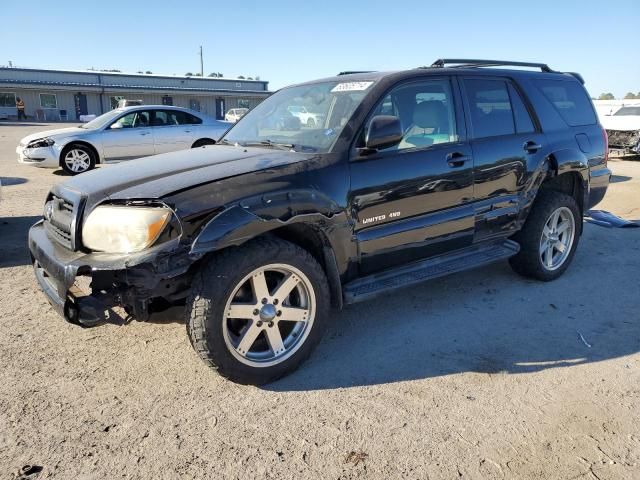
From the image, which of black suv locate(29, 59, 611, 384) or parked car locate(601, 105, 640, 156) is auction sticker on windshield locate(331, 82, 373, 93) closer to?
black suv locate(29, 59, 611, 384)

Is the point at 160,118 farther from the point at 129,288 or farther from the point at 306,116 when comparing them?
the point at 129,288

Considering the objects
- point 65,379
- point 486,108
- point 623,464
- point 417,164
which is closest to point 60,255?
point 65,379

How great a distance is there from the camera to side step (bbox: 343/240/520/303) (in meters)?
3.33

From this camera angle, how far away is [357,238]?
3291 mm

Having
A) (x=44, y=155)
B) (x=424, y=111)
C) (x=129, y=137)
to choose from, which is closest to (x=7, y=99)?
(x=44, y=155)

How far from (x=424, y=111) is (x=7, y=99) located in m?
46.0

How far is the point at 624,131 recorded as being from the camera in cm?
1502

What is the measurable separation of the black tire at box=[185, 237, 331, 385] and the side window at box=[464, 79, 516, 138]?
1.98 meters

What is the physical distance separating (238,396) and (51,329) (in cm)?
168

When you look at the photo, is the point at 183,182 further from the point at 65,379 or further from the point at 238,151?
the point at 65,379

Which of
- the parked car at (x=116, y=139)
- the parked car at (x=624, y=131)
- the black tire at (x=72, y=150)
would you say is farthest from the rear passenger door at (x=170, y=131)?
the parked car at (x=624, y=131)

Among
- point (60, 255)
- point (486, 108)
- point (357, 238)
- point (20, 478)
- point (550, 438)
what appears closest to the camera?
point (20, 478)

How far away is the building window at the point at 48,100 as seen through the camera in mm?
41156

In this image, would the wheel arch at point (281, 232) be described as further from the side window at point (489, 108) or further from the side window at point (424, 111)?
the side window at point (489, 108)
